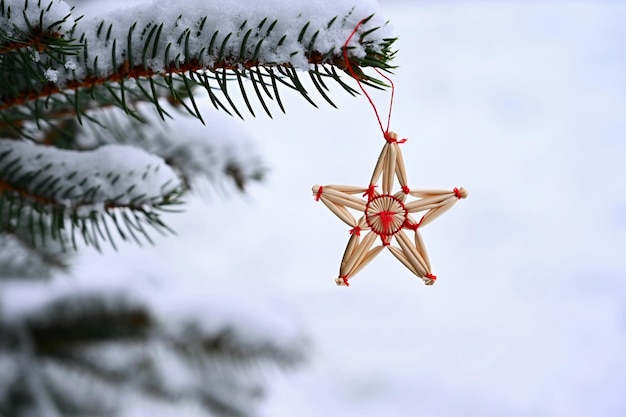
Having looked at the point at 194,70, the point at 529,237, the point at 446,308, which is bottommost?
the point at 194,70

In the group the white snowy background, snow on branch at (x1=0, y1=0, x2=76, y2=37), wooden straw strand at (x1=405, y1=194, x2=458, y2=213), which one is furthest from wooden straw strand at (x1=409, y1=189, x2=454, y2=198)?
the white snowy background

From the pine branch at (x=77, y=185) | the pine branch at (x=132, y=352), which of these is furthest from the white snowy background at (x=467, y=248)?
the pine branch at (x=77, y=185)

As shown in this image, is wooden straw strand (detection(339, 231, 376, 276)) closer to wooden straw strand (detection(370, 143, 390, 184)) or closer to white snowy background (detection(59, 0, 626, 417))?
wooden straw strand (detection(370, 143, 390, 184))

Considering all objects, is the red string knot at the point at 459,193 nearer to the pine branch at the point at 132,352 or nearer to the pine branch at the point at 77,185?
the pine branch at the point at 77,185

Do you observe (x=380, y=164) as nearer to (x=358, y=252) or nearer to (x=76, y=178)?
(x=358, y=252)

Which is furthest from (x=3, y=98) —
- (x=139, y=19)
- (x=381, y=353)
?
(x=381, y=353)

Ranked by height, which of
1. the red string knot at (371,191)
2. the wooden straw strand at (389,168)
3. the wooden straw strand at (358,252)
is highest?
the wooden straw strand at (389,168)

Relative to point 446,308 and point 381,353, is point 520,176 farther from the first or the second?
point 381,353
